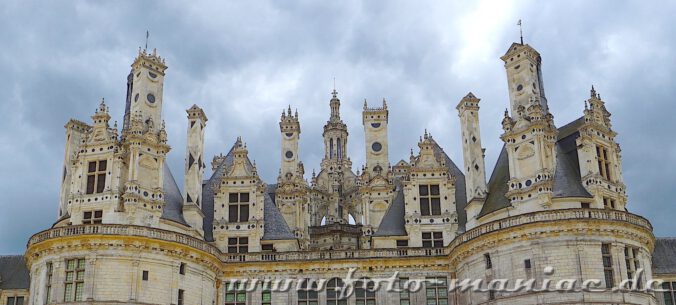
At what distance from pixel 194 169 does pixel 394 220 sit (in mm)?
12980

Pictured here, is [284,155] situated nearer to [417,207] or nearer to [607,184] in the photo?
[417,207]

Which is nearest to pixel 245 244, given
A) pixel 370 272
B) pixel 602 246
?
pixel 370 272

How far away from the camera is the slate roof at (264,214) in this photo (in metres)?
47.1

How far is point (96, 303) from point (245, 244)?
10.8 metres

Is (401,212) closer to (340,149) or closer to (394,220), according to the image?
(394,220)

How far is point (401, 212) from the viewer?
47562mm

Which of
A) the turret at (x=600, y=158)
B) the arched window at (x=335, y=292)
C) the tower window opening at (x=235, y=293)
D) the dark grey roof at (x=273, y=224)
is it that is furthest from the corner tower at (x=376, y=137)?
the turret at (x=600, y=158)

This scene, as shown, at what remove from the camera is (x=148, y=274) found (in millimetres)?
39562

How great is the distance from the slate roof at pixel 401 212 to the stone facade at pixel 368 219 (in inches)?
4.2

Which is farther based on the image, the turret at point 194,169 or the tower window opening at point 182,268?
the turret at point 194,169


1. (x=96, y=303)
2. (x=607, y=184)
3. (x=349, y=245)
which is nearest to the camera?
(x=96, y=303)

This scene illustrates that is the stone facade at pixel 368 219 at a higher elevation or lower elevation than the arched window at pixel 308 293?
higher

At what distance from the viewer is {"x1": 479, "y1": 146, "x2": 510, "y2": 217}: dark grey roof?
42750 millimetres

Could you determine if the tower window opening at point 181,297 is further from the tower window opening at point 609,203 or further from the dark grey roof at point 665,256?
the dark grey roof at point 665,256
